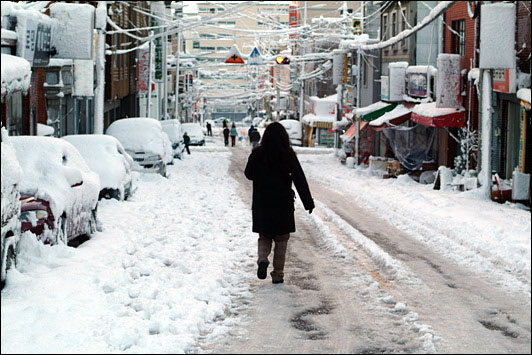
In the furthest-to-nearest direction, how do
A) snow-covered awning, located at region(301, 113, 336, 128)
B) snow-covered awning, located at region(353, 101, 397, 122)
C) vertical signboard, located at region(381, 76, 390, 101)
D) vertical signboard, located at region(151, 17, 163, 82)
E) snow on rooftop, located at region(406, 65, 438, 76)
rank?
snow-covered awning, located at region(301, 113, 336, 128) < vertical signboard, located at region(151, 17, 163, 82) < snow-covered awning, located at region(353, 101, 397, 122) < vertical signboard, located at region(381, 76, 390, 101) < snow on rooftop, located at region(406, 65, 438, 76)

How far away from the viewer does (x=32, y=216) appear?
37.0 feet

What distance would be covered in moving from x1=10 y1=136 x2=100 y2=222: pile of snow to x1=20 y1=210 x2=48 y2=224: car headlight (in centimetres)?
26

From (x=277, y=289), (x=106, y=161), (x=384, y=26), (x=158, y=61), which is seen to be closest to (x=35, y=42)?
(x=106, y=161)

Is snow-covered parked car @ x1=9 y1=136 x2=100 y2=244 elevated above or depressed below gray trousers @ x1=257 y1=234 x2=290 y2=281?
above

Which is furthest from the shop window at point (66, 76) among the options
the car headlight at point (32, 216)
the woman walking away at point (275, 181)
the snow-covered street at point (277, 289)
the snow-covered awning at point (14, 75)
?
the woman walking away at point (275, 181)

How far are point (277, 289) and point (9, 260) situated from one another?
2974mm

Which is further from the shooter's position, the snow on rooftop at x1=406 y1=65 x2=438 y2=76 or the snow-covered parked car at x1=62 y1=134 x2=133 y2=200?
the snow on rooftop at x1=406 y1=65 x2=438 y2=76

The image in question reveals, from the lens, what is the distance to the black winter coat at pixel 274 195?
9867 millimetres

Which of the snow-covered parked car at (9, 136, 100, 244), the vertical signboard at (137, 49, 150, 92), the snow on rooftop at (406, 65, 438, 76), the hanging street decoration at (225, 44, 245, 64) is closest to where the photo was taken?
the snow-covered parked car at (9, 136, 100, 244)

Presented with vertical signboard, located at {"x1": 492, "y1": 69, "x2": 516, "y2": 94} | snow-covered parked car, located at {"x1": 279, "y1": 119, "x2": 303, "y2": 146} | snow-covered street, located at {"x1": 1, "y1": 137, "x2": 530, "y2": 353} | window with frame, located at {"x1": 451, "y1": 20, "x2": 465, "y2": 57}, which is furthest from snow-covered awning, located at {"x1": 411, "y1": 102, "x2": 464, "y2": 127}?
snow-covered parked car, located at {"x1": 279, "y1": 119, "x2": 303, "y2": 146}

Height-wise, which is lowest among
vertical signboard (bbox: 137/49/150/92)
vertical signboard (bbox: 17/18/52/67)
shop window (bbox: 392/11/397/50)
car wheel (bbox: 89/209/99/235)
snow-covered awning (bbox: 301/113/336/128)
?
car wheel (bbox: 89/209/99/235)

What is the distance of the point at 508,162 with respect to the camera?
25.5 metres

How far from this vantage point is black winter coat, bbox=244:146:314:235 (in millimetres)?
9867

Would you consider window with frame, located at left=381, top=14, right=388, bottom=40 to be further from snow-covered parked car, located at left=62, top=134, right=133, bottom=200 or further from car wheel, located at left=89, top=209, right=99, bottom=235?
car wheel, located at left=89, top=209, right=99, bottom=235
